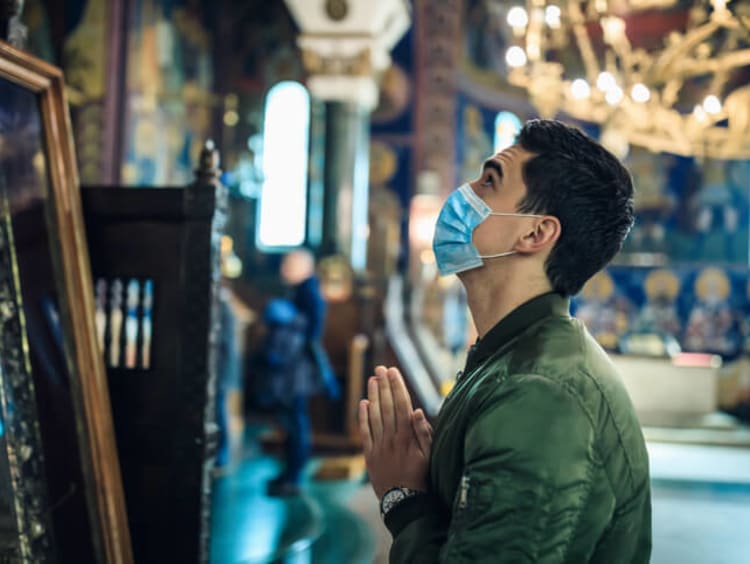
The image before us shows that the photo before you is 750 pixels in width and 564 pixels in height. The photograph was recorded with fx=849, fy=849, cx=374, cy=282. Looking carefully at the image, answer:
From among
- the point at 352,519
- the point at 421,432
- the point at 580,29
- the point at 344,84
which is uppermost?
the point at 344,84

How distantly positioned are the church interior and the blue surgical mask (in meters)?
1.08

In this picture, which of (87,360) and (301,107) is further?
(301,107)

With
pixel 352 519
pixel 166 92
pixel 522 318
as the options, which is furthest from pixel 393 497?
pixel 166 92

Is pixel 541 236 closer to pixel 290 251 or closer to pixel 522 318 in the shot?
pixel 522 318

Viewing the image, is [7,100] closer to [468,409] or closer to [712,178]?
[468,409]

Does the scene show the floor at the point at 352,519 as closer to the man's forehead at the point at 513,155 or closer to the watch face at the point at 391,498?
the watch face at the point at 391,498

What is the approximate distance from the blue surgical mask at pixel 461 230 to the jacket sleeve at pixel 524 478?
14.7 inches

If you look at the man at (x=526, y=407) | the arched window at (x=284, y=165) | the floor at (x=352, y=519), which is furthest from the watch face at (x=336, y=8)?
the man at (x=526, y=407)

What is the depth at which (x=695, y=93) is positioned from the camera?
14.5m

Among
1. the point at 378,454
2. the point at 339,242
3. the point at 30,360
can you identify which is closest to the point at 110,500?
the point at 30,360

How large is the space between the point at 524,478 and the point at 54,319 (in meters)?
1.61

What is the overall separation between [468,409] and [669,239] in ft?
46.9

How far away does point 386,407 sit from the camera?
158cm

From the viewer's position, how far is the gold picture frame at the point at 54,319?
7.29ft
